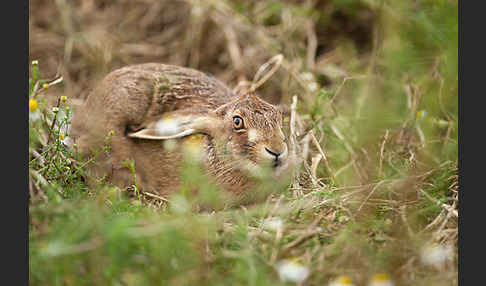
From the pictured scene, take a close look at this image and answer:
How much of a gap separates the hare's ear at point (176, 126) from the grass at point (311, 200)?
40 centimetres

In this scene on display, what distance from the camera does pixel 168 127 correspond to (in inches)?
187

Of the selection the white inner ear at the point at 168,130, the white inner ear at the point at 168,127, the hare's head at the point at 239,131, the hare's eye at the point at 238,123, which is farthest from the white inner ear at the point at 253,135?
the white inner ear at the point at 168,127

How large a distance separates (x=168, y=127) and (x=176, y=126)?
0.25ft

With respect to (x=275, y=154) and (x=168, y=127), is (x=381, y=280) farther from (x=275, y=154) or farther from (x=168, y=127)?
(x=168, y=127)

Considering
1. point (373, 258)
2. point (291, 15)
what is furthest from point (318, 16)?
point (373, 258)

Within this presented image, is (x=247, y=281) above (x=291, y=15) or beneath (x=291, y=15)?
beneath

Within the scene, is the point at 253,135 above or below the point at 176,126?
above

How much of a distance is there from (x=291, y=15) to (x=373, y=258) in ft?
15.8

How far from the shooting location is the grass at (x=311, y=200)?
3.00m

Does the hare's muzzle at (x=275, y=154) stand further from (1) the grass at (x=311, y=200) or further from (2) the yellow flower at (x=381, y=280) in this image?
(2) the yellow flower at (x=381, y=280)

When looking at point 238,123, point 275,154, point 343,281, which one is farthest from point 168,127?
point 343,281

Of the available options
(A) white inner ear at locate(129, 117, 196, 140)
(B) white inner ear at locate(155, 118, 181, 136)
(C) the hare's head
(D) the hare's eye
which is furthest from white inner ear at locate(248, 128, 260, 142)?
(B) white inner ear at locate(155, 118, 181, 136)

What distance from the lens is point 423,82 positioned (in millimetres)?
5266

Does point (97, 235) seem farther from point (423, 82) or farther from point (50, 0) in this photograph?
point (50, 0)
